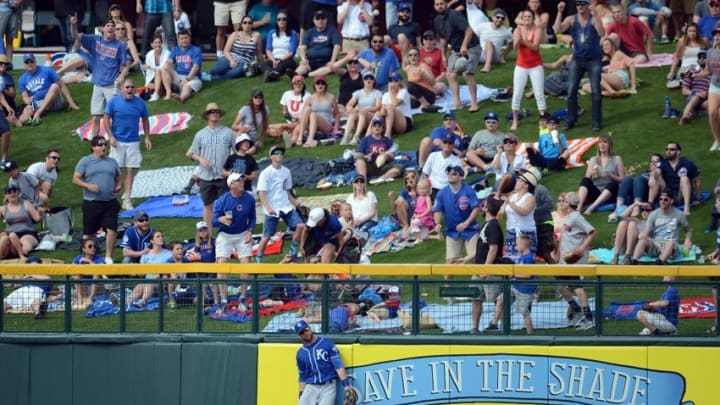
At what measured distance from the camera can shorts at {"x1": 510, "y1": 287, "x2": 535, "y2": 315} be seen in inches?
621

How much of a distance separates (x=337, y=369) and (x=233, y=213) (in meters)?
3.78

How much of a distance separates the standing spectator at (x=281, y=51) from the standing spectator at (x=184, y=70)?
47.6 inches

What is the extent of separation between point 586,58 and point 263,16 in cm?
718

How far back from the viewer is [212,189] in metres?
20.8

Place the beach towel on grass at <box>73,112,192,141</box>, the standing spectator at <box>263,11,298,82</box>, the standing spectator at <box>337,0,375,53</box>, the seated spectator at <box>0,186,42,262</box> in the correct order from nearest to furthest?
the seated spectator at <box>0,186,42,262</box>, the beach towel on grass at <box>73,112,192,141</box>, the standing spectator at <box>337,0,375,53</box>, the standing spectator at <box>263,11,298,82</box>

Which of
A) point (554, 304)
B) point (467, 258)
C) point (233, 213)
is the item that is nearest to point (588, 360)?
point (554, 304)

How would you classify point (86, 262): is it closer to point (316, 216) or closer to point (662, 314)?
point (316, 216)

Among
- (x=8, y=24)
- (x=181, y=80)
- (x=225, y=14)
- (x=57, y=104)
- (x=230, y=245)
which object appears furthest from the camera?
(x=225, y=14)

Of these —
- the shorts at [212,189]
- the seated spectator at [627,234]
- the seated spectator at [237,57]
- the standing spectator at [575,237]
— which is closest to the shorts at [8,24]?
the seated spectator at [237,57]

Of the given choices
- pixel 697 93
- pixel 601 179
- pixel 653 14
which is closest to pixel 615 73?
pixel 697 93

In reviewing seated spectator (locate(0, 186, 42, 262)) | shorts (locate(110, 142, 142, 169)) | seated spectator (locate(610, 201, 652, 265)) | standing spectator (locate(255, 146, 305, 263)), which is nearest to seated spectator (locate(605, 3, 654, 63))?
seated spectator (locate(610, 201, 652, 265))

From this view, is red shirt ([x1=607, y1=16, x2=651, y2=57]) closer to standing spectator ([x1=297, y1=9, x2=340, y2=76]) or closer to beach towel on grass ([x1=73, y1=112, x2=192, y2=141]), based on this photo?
standing spectator ([x1=297, y1=9, x2=340, y2=76])

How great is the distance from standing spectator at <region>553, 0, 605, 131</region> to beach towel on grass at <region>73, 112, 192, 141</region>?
6.69 metres

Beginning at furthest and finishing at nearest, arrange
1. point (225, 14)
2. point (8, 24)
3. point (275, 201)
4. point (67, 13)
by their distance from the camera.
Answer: point (67, 13) < point (225, 14) < point (8, 24) < point (275, 201)
